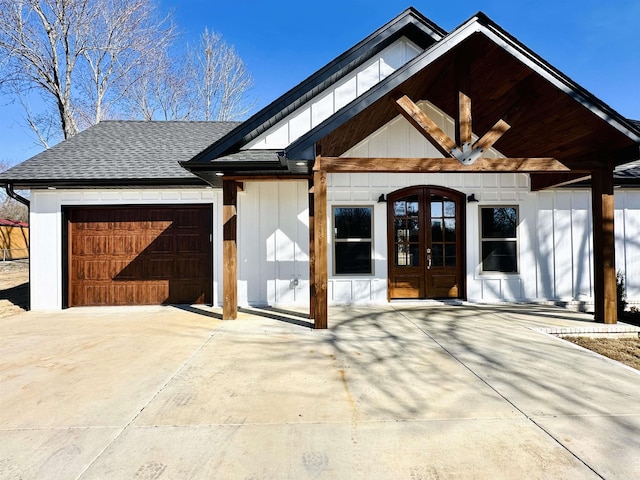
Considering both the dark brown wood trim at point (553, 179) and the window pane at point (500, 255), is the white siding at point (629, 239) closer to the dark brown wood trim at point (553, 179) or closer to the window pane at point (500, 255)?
the dark brown wood trim at point (553, 179)

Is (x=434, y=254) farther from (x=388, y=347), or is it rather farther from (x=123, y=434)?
(x=123, y=434)

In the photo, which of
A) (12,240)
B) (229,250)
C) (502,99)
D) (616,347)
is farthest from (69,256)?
(12,240)

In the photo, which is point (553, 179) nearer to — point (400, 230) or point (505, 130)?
point (505, 130)

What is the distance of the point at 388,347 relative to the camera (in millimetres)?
4367

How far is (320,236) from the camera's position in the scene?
5.01 metres

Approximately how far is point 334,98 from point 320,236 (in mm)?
3235

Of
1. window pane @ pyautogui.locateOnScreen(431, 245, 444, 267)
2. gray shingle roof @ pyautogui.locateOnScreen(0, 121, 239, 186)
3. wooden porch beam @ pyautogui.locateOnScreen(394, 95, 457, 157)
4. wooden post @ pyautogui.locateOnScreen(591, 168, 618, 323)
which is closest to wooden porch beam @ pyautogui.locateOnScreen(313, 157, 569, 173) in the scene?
wooden porch beam @ pyautogui.locateOnScreen(394, 95, 457, 157)

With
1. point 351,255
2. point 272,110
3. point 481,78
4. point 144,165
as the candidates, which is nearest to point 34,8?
point 144,165

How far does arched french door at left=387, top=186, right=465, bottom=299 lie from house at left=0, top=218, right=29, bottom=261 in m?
23.1

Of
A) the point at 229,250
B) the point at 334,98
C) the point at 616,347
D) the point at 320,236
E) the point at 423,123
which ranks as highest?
the point at 334,98

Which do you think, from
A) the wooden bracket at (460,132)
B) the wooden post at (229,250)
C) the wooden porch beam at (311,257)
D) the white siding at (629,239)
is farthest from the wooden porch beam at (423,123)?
the white siding at (629,239)

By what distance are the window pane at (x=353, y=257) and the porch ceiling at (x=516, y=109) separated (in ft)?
7.08

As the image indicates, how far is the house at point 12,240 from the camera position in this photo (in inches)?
781

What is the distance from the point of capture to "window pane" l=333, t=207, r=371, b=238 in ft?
23.7
